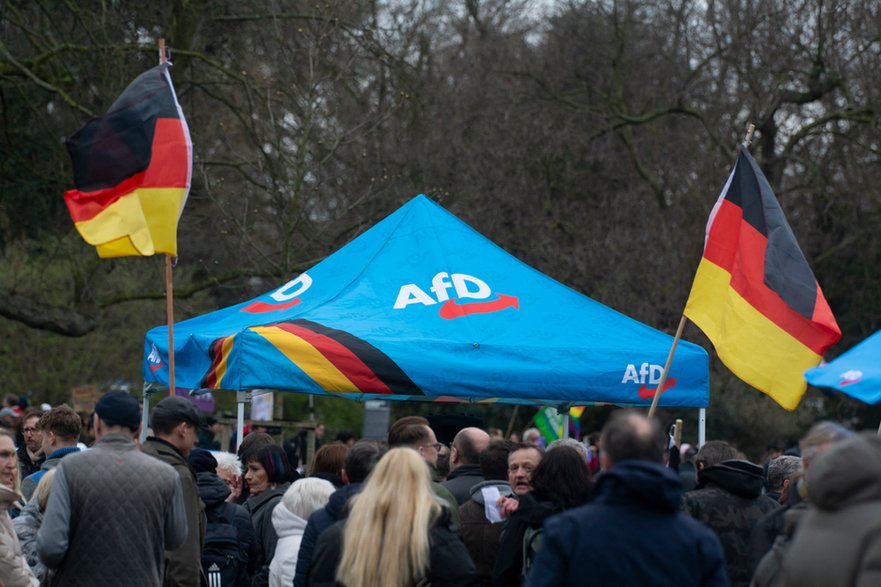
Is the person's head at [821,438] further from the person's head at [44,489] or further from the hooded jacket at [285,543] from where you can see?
the person's head at [44,489]

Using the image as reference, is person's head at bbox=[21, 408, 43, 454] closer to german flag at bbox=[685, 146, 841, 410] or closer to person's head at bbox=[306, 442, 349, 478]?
person's head at bbox=[306, 442, 349, 478]

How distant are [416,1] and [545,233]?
4.47 m

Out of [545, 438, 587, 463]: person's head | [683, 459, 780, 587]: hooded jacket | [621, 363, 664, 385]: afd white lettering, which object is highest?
[621, 363, 664, 385]: afd white lettering

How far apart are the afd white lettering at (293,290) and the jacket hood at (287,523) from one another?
3.69m

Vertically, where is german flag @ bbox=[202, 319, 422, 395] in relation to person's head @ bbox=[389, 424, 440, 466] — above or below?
above

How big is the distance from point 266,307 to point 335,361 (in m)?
1.40

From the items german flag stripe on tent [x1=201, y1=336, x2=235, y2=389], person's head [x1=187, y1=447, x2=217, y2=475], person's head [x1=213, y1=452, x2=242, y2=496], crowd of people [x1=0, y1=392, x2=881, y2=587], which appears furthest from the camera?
german flag stripe on tent [x1=201, y1=336, x2=235, y2=389]

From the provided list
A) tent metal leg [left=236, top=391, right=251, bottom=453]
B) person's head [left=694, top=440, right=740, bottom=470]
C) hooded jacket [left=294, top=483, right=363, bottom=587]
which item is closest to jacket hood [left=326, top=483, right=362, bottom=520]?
hooded jacket [left=294, top=483, right=363, bottom=587]

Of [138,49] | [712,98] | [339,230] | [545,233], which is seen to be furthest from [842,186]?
[138,49]

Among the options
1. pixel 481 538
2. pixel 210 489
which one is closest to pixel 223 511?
pixel 210 489

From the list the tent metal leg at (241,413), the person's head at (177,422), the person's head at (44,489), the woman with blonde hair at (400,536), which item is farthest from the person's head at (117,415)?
the tent metal leg at (241,413)

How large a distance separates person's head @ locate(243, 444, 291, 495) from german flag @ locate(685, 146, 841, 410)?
114 inches

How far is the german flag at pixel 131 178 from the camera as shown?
8820 millimetres

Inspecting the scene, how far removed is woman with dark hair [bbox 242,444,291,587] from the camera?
25.0 feet
